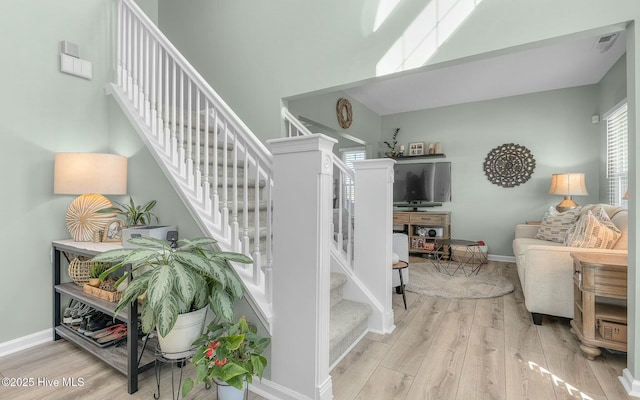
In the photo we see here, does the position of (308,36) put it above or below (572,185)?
above

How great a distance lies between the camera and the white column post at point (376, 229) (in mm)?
2406

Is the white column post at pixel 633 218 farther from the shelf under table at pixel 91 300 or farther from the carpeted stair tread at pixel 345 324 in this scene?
the shelf under table at pixel 91 300

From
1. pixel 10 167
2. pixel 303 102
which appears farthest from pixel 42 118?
pixel 303 102

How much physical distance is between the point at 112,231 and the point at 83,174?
1.47ft

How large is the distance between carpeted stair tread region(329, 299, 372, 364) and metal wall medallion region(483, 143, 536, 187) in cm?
391

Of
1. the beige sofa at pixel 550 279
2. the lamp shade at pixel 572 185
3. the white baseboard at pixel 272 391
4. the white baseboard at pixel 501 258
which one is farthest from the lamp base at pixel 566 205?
the white baseboard at pixel 272 391

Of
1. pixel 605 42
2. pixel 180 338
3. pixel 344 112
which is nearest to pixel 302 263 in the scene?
pixel 180 338

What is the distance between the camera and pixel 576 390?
1704 millimetres

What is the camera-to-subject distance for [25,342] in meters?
2.17

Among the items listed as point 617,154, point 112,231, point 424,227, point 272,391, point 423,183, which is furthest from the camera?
point 423,183

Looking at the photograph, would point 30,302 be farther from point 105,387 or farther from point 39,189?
point 105,387

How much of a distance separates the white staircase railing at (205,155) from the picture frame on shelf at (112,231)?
0.59 metres

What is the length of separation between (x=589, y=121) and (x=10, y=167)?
21.7ft

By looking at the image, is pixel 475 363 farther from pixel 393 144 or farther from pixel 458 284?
pixel 393 144
